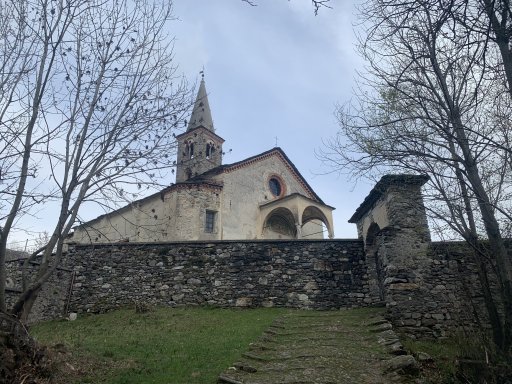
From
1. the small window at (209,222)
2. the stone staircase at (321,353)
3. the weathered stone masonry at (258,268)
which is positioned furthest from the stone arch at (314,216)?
the stone staircase at (321,353)

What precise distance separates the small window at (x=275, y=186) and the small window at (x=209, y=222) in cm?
536

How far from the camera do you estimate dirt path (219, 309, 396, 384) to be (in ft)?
19.4

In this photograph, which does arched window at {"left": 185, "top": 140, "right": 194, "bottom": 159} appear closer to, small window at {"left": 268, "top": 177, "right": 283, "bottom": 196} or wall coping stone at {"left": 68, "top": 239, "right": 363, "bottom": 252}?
small window at {"left": 268, "top": 177, "right": 283, "bottom": 196}

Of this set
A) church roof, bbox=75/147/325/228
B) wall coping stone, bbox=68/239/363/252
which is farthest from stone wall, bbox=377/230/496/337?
church roof, bbox=75/147/325/228

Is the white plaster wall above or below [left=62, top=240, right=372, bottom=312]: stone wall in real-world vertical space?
above

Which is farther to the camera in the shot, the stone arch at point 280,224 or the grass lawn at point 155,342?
the stone arch at point 280,224

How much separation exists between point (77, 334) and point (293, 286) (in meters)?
5.47

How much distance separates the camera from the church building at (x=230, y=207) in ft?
73.4

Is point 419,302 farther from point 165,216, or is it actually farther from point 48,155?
point 165,216

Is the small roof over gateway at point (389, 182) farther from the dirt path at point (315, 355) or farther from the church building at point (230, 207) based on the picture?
the church building at point (230, 207)

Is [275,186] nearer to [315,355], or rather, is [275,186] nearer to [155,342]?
[155,342]

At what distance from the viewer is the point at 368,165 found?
297 inches

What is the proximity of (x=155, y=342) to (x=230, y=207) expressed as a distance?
1576 cm

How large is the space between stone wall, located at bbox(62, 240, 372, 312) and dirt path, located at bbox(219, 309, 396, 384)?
199cm
